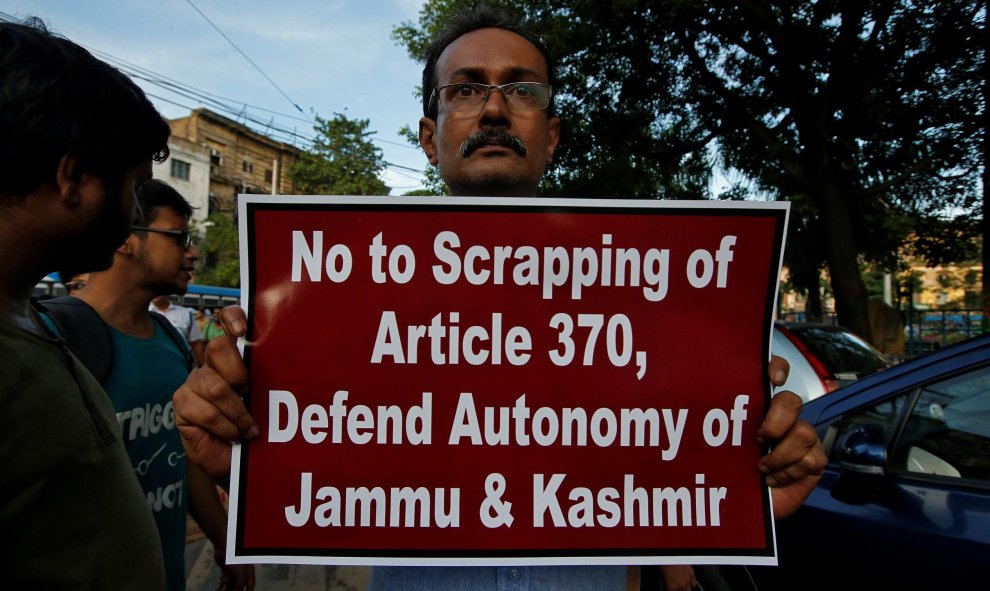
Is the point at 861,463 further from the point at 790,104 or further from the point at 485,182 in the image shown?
the point at 790,104

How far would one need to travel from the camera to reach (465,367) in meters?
1.16

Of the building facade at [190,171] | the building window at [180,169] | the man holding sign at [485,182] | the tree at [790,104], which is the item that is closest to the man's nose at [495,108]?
the man holding sign at [485,182]

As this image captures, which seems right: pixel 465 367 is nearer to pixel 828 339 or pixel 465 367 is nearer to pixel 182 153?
pixel 828 339

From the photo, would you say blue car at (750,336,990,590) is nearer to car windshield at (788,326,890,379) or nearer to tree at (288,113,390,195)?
car windshield at (788,326,890,379)

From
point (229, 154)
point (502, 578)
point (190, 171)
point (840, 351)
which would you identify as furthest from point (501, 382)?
point (229, 154)

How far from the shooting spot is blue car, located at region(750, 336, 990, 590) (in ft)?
5.86

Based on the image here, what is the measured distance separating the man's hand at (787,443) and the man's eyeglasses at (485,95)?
2.72ft

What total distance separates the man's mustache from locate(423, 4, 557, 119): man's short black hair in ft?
0.72

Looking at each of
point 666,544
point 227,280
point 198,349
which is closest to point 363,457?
point 666,544

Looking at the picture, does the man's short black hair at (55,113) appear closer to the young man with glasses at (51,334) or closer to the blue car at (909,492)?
the young man with glasses at (51,334)

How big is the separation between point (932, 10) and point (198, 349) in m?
10.9

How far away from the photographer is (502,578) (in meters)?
1.22

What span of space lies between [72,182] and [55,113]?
13 centimetres

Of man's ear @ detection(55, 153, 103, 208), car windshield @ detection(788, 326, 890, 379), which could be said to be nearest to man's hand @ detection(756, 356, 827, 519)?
man's ear @ detection(55, 153, 103, 208)
